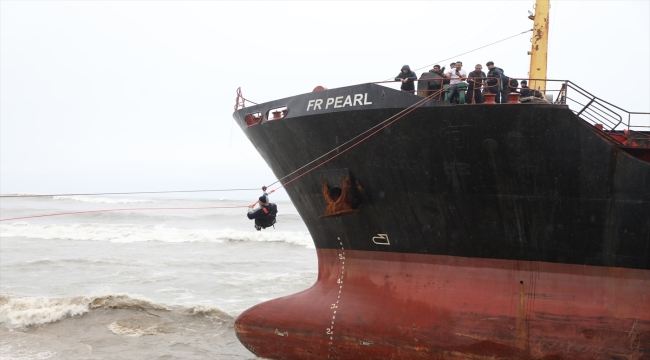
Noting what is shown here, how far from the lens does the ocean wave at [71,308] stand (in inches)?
531

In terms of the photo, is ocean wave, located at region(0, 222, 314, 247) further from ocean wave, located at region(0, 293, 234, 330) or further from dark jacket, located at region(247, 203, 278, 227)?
dark jacket, located at region(247, 203, 278, 227)

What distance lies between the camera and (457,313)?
854cm

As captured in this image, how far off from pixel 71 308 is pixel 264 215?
20.1 feet

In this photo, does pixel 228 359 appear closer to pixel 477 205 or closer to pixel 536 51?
pixel 477 205

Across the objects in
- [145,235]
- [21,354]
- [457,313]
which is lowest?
[21,354]

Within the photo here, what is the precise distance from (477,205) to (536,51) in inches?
152

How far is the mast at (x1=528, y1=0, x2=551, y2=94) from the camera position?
34.5 ft

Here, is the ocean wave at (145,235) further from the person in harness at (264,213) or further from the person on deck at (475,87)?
the person on deck at (475,87)

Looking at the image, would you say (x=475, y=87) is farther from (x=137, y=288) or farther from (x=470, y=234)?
(x=137, y=288)

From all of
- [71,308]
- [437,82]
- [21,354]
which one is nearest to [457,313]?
[437,82]

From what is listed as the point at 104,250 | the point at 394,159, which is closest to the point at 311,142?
the point at 394,159

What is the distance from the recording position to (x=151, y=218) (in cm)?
5081

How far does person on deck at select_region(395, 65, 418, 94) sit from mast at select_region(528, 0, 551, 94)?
271 centimetres

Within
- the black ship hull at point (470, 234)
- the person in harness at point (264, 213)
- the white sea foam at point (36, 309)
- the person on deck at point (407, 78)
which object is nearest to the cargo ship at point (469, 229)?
the black ship hull at point (470, 234)
